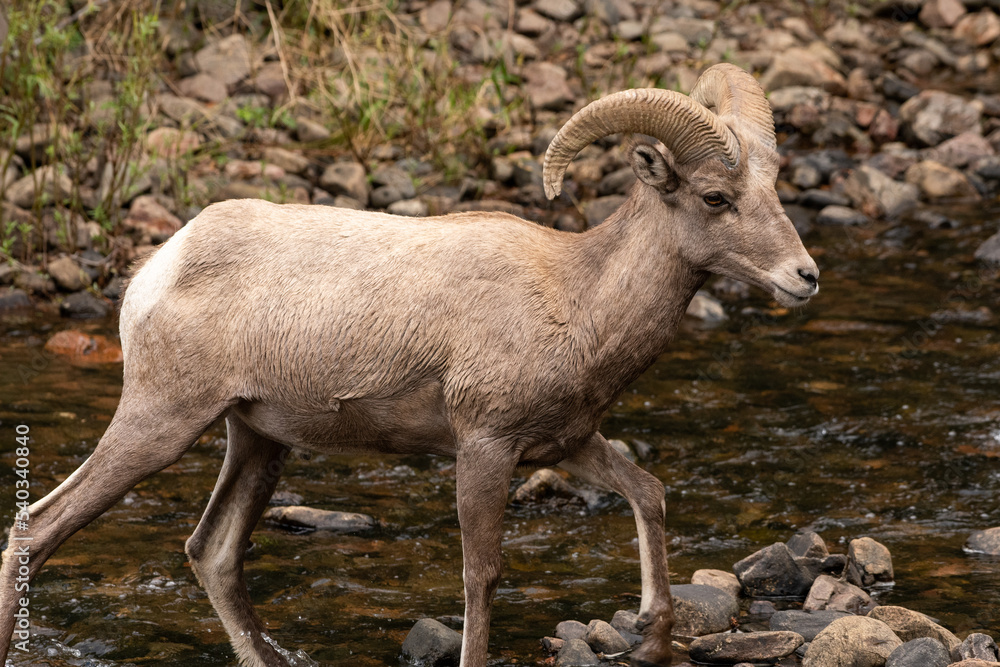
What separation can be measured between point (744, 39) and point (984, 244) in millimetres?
6859

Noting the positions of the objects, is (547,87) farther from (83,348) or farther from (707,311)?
(83,348)

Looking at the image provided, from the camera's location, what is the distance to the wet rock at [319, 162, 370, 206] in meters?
12.4

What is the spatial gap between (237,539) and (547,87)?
420 inches

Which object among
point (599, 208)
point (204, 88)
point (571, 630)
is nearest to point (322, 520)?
point (571, 630)

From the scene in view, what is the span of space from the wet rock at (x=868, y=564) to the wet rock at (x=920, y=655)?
104 centimetres

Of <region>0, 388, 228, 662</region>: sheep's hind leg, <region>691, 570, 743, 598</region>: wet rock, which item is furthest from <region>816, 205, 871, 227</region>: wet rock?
<region>0, 388, 228, 662</region>: sheep's hind leg

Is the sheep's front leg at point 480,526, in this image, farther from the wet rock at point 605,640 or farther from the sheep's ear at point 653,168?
the sheep's ear at point 653,168

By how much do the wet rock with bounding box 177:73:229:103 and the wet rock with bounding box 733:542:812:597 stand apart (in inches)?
398

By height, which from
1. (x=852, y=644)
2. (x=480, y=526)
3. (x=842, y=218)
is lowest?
(x=842, y=218)

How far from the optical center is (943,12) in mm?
18344

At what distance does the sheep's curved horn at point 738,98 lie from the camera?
5.09m

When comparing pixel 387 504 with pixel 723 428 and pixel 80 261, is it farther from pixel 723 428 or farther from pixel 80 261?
pixel 80 261

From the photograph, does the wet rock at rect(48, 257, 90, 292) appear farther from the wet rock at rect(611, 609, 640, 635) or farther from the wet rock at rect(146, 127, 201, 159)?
the wet rock at rect(611, 609, 640, 635)

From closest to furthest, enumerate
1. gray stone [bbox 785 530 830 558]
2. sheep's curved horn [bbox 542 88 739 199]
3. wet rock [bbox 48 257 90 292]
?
sheep's curved horn [bbox 542 88 739 199] → gray stone [bbox 785 530 830 558] → wet rock [bbox 48 257 90 292]
